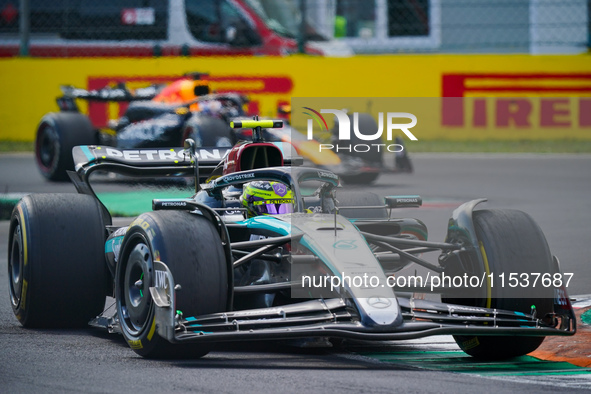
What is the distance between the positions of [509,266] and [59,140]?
9.27 meters

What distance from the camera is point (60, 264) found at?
645cm

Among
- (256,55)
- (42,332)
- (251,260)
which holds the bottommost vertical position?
(42,332)

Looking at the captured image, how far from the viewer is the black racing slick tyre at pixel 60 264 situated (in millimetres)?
6441

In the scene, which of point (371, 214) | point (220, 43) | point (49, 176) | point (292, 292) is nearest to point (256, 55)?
point (220, 43)

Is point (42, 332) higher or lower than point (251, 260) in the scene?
lower

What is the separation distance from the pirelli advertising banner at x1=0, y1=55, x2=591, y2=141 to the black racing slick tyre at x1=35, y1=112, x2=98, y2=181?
11.1 feet

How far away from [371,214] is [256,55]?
11352mm

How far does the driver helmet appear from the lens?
20.6 feet

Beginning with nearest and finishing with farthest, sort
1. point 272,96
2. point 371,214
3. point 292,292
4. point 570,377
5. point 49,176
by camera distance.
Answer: point 570,377
point 292,292
point 371,214
point 49,176
point 272,96

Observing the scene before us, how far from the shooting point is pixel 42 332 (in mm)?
6422

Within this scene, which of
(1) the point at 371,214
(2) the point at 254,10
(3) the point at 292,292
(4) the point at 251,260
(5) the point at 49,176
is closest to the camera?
(3) the point at 292,292

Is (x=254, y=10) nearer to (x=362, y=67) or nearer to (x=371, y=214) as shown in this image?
(x=362, y=67)

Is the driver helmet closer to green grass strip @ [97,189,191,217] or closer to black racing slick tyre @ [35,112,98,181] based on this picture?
green grass strip @ [97,189,191,217]

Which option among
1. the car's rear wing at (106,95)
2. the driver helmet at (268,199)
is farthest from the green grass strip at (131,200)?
the driver helmet at (268,199)
